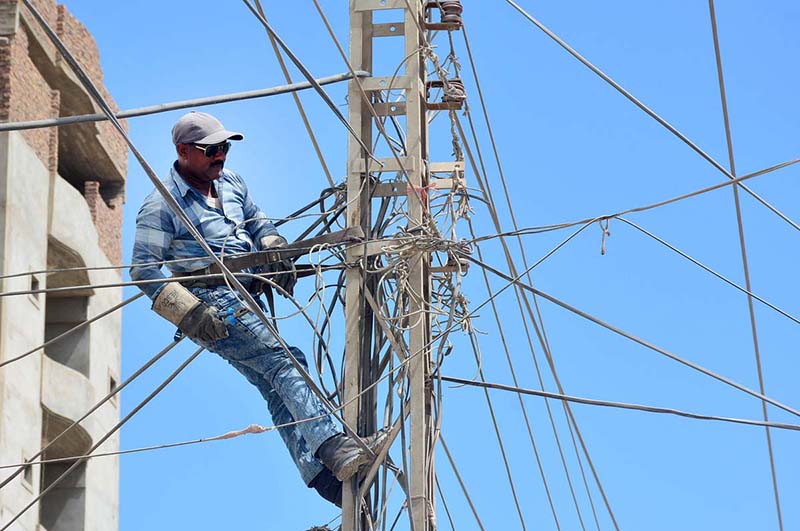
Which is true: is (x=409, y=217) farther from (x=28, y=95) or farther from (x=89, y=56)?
(x=89, y=56)

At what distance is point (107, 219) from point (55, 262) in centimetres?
291

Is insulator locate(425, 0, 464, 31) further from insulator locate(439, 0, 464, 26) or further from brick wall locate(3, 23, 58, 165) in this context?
brick wall locate(3, 23, 58, 165)

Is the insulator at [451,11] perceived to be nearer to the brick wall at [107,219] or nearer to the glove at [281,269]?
the glove at [281,269]

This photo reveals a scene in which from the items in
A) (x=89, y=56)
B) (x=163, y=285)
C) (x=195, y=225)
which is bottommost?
(x=163, y=285)

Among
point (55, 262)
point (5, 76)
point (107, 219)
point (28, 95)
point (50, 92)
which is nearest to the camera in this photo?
point (5, 76)

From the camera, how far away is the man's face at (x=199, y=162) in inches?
388

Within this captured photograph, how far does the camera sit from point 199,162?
9844 mm

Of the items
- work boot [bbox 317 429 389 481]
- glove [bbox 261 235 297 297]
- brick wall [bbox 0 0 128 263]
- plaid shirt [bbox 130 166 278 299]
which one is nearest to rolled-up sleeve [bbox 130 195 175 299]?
plaid shirt [bbox 130 166 278 299]

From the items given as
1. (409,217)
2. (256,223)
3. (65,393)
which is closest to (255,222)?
(256,223)

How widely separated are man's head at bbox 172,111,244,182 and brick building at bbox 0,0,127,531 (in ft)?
60.4

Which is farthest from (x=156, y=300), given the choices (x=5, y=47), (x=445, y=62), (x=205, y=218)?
(x=5, y=47)

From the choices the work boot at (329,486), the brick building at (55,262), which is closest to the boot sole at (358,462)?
the work boot at (329,486)

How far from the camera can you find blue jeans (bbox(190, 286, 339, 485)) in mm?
9328

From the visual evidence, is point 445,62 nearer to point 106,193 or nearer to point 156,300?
point 156,300
